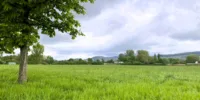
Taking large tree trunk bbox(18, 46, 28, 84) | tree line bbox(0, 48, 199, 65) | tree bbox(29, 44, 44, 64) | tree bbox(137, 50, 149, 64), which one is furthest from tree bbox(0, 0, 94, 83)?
tree bbox(137, 50, 149, 64)

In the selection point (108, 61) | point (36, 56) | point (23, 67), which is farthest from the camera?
point (108, 61)

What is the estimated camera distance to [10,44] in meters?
13.2

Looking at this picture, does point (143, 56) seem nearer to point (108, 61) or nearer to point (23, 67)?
point (108, 61)

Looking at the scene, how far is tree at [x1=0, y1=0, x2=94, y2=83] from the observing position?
38.1ft

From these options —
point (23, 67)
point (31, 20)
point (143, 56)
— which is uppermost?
point (143, 56)

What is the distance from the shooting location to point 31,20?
13.1 meters

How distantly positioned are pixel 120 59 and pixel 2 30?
436ft

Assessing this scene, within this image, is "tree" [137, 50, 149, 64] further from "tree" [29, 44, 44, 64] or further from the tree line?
"tree" [29, 44, 44, 64]

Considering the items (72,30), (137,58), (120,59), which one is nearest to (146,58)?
(137,58)

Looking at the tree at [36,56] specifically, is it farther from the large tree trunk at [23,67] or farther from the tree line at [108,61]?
the large tree trunk at [23,67]

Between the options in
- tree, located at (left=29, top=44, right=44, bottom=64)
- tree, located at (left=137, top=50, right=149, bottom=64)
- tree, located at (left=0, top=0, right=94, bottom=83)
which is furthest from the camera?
tree, located at (left=137, top=50, right=149, bottom=64)

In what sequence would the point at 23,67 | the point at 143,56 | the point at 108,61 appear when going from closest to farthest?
1. the point at 23,67
2. the point at 108,61
3. the point at 143,56

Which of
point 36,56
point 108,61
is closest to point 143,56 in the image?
point 108,61

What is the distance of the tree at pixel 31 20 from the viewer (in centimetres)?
1162
